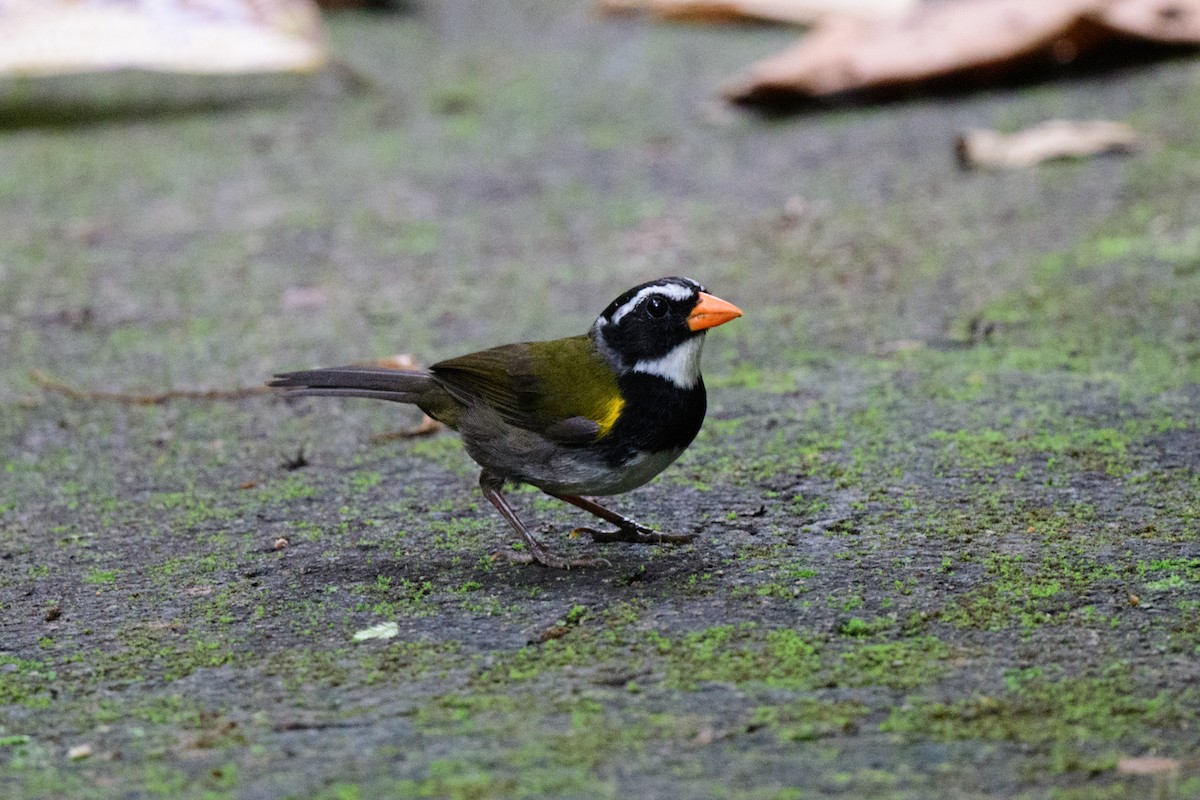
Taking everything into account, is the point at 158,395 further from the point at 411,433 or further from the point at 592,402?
the point at 592,402

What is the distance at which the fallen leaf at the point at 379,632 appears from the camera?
2.97 metres

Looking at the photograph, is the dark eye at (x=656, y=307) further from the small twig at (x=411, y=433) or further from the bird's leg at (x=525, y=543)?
the small twig at (x=411, y=433)

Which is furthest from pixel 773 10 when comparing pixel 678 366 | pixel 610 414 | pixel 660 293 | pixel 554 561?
pixel 554 561

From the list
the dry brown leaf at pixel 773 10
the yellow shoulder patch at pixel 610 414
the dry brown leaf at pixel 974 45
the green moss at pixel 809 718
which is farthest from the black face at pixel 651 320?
the dry brown leaf at pixel 773 10

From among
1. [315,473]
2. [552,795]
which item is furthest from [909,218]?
[552,795]

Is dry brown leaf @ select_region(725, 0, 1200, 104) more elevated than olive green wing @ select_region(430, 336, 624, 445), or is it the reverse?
dry brown leaf @ select_region(725, 0, 1200, 104)

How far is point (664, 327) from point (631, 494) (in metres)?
0.71

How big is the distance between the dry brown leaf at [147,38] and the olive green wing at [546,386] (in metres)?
4.25

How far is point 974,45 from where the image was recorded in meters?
7.32

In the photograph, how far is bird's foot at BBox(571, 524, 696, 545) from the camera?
11.6 ft

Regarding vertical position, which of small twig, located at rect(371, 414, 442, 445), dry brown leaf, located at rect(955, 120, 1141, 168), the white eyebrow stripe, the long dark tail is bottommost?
small twig, located at rect(371, 414, 442, 445)

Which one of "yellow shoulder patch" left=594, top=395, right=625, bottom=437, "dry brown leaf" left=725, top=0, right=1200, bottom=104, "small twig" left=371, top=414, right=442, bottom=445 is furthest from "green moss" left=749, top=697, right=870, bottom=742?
"dry brown leaf" left=725, top=0, right=1200, bottom=104

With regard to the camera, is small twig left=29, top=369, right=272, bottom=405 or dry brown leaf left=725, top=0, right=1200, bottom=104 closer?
small twig left=29, top=369, right=272, bottom=405

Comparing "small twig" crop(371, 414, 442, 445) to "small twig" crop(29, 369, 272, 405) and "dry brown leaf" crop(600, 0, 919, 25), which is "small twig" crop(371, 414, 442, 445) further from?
"dry brown leaf" crop(600, 0, 919, 25)
